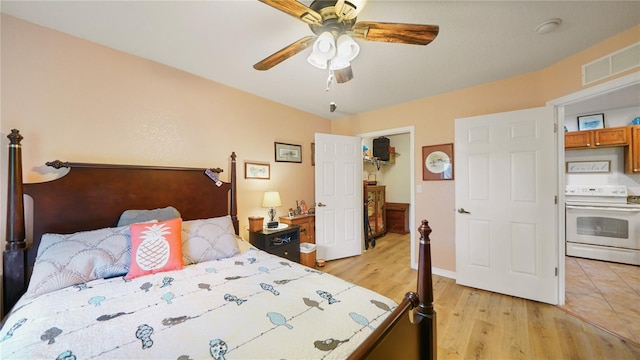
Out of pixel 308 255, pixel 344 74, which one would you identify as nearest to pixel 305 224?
pixel 308 255

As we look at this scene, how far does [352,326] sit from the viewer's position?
3.23ft

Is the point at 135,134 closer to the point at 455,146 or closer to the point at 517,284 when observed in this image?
the point at 455,146

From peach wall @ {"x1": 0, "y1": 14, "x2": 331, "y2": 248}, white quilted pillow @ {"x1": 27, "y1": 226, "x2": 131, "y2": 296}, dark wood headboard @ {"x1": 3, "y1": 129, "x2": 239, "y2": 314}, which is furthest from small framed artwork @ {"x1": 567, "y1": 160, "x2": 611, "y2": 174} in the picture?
white quilted pillow @ {"x1": 27, "y1": 226, "x2": 131, "y2": 296}

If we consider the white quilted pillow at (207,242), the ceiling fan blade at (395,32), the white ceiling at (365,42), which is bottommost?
the white quilted pillow at (207,242)

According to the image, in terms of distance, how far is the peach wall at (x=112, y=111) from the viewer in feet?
5.41

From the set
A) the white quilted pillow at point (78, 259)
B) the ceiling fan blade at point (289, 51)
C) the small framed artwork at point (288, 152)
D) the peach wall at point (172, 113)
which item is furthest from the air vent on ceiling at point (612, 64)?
the white quilted pillow at point (78, 259)

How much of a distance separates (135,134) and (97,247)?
1.06 metres

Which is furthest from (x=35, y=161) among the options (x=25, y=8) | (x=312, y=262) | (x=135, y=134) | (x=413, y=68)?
(x=413, y=68)

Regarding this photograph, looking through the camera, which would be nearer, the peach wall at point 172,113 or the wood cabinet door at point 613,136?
the peach wall at point 172,113

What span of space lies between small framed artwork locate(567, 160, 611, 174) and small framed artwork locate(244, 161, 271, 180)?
4.96 metres

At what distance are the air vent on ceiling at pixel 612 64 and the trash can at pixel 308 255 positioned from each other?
10.5 ft

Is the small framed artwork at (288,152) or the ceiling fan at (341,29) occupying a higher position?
the ceiling fan at (341,29)

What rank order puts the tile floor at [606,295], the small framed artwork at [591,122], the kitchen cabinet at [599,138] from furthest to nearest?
the small framed artwork at [591,122], the kitchen cabinet at [599,138], the tile floor at [606,295]

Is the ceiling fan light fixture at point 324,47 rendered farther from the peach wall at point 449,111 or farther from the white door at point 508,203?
the peach wall at point 449,111
